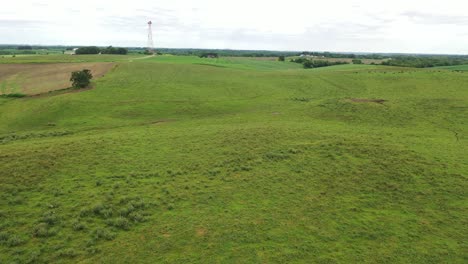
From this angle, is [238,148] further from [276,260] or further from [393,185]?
→ [276,260]

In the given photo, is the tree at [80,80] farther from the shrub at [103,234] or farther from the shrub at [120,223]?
the shrub at [103,234]

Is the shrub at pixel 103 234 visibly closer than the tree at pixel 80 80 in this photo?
Yes

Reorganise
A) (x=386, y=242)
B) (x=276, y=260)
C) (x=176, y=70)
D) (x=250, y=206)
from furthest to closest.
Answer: (x=176, y=70), (x=250, y=206), (x=386, y=242), (x=276, y=260)

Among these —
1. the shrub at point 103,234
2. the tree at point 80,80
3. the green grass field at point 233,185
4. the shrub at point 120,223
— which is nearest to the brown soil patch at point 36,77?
the tree at point 80,80

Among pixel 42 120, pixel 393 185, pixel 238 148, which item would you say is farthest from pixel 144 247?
pixel 42 120

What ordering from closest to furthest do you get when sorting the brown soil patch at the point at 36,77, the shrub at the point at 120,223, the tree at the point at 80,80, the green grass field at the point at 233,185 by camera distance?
the green grass field at the point at 233,185 → the shrub at the point at 120,223 → the tree at the point at 80,80 → the brown soil patch at the point at 36,77

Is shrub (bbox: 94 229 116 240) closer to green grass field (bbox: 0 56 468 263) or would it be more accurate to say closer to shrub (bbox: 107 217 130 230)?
green grass field (bbox: 0 56 468 263)
